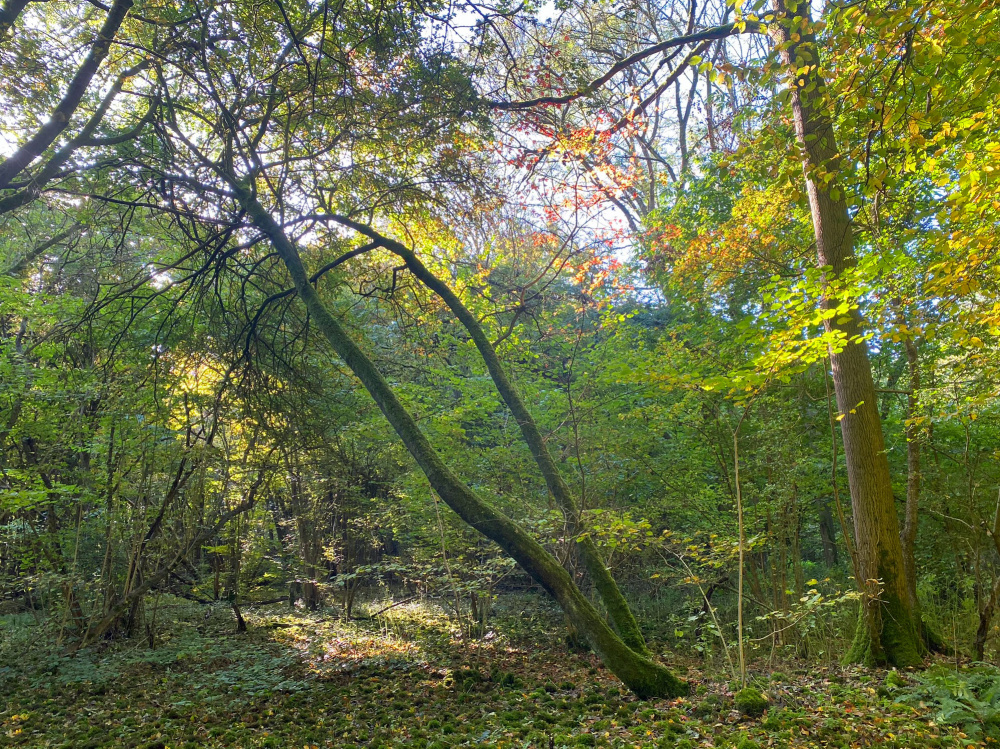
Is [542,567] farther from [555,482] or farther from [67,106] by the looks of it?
[67,106]

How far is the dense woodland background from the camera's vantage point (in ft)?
11.9

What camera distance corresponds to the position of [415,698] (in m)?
4.46

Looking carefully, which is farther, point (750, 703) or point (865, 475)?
point (865, 475)

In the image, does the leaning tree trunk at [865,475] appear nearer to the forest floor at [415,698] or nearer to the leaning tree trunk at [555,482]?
the forest floor at [415,698]

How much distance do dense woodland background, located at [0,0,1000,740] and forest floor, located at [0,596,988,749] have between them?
1.38 feet

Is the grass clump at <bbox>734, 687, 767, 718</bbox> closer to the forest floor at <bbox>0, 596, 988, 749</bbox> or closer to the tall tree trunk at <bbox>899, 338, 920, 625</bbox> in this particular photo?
the forest floor at <bbox>0, 596, 988, 749</bbox>

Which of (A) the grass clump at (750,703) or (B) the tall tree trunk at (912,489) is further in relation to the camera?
(B) the tall tree trunk at (912,489)

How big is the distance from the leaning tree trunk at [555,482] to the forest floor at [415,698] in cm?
50

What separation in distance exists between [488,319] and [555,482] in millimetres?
2274

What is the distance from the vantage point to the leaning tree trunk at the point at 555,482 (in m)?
4.06

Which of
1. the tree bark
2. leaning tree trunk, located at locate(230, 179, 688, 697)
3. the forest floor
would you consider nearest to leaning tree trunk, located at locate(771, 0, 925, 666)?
the forest floor

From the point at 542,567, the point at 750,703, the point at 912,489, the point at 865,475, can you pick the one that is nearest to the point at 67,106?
the point at 542,567

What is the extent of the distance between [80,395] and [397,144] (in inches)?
160

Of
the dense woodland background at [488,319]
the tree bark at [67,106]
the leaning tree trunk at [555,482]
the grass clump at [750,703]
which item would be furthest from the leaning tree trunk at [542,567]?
the tree bark at [67,106]
